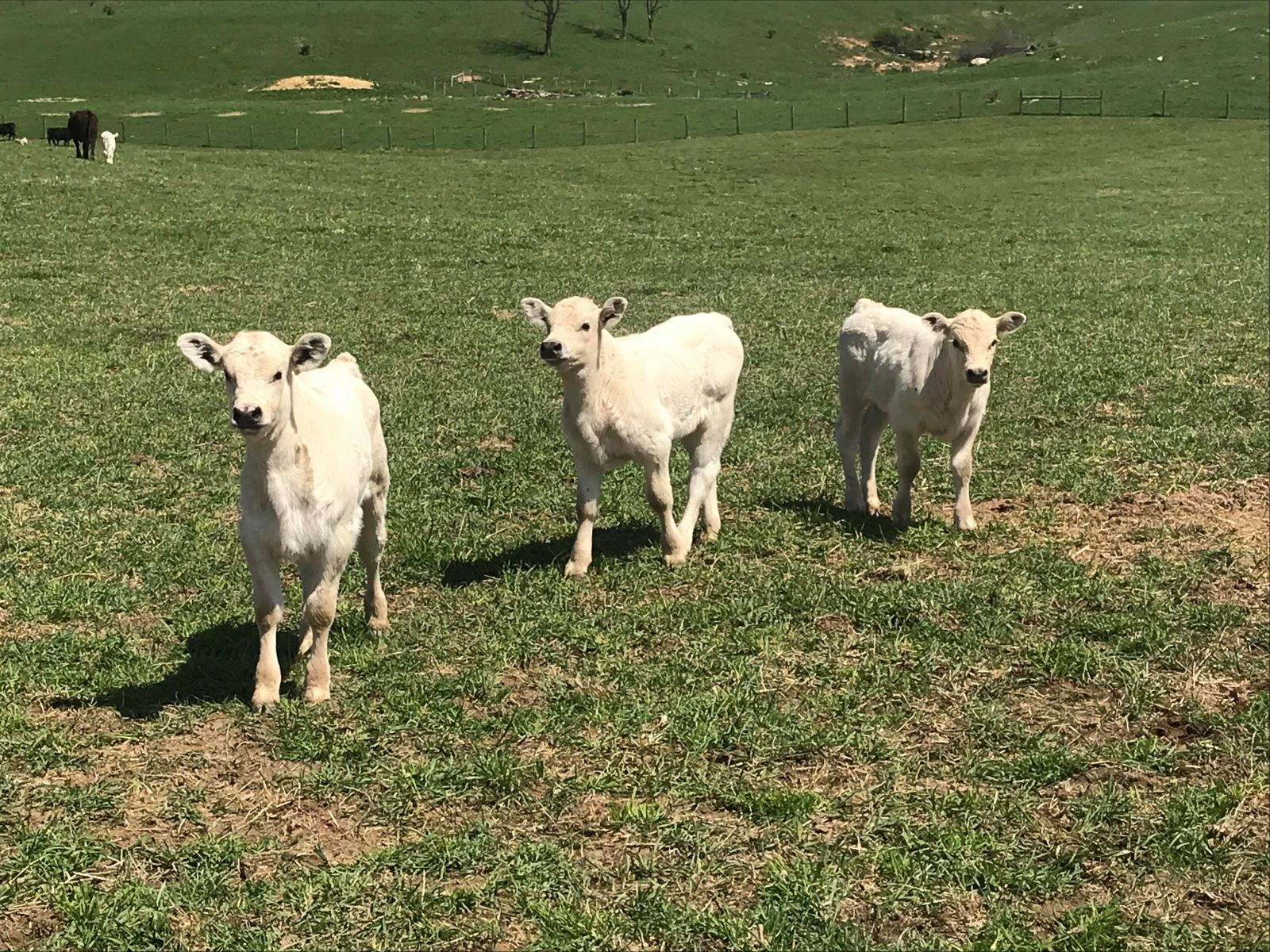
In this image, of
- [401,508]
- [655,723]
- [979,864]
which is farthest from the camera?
[401,508]

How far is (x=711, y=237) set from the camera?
3183 cm

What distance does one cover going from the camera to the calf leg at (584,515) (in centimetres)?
935

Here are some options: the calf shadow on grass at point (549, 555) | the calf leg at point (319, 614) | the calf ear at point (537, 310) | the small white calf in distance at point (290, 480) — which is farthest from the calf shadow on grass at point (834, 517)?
the calf leg at point (319, 614)

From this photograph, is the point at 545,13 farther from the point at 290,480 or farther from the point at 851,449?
the point at 290,480

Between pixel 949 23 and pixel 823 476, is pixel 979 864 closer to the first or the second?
pixel 823 476

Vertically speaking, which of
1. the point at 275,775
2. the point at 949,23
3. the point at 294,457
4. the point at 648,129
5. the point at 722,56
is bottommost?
the point at 275,775

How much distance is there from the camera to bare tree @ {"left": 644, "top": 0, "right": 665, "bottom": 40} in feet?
392

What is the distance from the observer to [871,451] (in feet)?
36.3

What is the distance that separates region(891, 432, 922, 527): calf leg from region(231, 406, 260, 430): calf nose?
19.0 feet

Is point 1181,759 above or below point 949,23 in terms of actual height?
below

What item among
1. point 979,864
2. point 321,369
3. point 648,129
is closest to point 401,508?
point 321,369

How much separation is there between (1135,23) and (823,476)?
435 feet

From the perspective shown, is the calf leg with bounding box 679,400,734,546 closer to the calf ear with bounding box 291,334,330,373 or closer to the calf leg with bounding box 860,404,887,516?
the calf leg with bounding box 860,404,887,516

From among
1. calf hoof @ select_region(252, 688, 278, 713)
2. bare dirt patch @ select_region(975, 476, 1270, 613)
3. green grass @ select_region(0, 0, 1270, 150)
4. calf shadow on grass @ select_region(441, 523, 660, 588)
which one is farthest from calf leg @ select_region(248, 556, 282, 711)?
green grass @ select_region(0, 0, 1270, 150)
